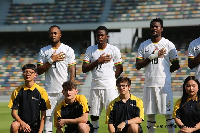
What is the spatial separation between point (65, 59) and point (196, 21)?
16837mm

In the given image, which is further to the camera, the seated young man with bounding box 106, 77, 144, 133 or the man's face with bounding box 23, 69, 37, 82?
the man's face with bounding box 23, 69, 37, 82

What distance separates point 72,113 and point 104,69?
3.77 ft

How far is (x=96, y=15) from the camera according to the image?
78.9 feet

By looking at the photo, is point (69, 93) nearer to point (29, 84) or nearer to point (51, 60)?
point (29, 84)

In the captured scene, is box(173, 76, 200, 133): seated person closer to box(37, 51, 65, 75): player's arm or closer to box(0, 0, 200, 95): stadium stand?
box(37, 51, 65, 75): player's arm

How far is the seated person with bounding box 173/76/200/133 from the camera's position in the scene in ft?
18.7

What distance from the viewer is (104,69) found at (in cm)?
685

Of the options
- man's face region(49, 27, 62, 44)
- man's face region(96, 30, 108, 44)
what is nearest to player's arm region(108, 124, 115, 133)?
man's face region(96, 30, 108, 44)

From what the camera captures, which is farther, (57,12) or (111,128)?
(57,12)

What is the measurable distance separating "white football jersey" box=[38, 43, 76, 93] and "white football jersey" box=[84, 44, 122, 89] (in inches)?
14.6

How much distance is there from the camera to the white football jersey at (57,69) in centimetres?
663

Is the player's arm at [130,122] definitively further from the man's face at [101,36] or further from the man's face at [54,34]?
the man's face at [54,34]

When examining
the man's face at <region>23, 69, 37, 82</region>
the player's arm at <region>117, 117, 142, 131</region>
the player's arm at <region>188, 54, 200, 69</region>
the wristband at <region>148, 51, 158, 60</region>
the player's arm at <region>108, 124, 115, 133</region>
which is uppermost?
the wristband at <region>148, 51, 158, 60</region>

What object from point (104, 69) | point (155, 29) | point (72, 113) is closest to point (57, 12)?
point (104, 69)
